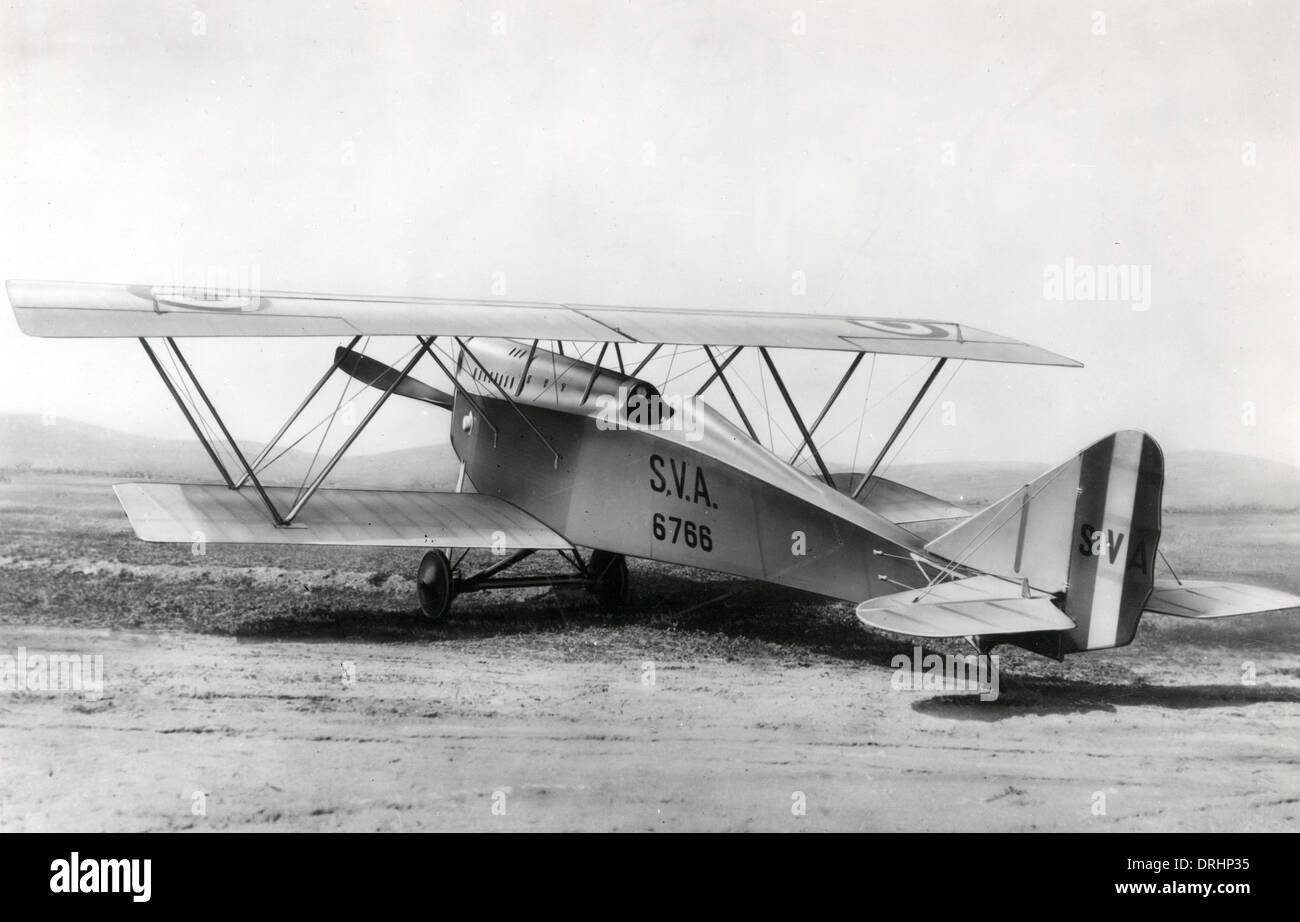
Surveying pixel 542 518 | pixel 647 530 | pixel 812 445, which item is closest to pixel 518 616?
pixel 542 518

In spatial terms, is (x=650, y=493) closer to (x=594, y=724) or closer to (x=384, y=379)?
(x=594, y=724)

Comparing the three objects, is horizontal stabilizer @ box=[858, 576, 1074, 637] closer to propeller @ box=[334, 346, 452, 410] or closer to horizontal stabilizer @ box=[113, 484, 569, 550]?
horizontal stabilizer @ box=[113, 484, 569, 550]

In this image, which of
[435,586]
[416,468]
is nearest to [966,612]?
[435,586]

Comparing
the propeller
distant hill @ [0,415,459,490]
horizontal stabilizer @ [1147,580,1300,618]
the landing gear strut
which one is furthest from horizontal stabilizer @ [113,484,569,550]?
distant hill @ [0,415,459,490]

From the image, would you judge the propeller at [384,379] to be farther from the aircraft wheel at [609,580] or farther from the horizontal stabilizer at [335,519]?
the aircraft wheel at [609,580]

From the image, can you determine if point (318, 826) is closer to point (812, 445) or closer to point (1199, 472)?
point (812, 445)
